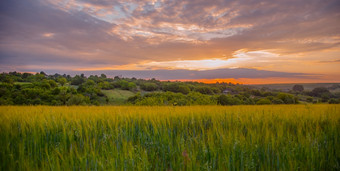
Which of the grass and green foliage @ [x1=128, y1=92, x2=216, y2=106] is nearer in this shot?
green foliage @ [x1=128, y1=92, x2=216, y2=106]

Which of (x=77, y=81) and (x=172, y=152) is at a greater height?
(x=77, y=81)

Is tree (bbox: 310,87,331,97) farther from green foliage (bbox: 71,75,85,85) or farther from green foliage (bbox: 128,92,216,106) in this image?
green foliage (bbox: 71,75,85,85)

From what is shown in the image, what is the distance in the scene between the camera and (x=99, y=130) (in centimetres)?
446

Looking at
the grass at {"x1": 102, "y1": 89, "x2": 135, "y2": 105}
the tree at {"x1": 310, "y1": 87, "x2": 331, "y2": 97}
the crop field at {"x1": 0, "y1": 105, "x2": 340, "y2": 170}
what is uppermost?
the crop field at {"x1": 0, "y1": 105, "x2": 340, "y2": 170}

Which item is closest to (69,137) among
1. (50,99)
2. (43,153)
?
(43,153)

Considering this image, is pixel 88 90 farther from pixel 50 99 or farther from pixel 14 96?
pixel 14 96

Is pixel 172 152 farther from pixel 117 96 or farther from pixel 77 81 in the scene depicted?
pixel 77 81

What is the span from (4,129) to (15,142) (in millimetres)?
684

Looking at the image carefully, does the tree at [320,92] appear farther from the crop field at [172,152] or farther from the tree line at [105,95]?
the crop field at [172,152]

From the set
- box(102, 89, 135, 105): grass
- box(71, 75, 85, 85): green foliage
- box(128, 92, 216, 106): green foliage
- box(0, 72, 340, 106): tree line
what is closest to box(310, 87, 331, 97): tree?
box(0, 72, 340, 106): tree line

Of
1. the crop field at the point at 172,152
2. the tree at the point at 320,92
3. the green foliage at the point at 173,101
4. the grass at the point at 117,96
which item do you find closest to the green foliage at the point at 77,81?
the grass at the point at 117,96

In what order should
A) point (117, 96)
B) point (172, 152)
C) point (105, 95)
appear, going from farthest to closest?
point (117, 96) → point (105, 95) → point (172, 152)

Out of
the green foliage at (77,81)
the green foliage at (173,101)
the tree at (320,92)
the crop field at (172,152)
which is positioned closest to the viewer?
the crop field at (172,152)

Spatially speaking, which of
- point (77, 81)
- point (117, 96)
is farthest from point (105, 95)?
point (77, 81)
